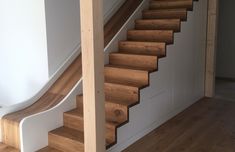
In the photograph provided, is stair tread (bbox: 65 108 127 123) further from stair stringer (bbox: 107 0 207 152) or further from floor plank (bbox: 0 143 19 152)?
floor plank (bbox: 0 143 19 152)

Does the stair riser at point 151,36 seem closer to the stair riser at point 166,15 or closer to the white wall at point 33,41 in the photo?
the stair riser at point 166,15

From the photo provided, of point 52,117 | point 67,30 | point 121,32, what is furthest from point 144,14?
point 52,117

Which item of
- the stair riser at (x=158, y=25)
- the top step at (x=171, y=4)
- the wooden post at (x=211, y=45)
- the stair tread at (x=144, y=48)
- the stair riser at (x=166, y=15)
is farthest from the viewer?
the wooden post at (x=211, y=45)

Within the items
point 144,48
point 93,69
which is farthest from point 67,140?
point 144,48

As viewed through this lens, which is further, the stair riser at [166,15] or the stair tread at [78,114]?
Answer: the stair riser at [166,15]

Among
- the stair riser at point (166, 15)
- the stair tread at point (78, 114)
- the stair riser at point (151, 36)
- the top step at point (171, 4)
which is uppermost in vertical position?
the top step at point (171, 4)

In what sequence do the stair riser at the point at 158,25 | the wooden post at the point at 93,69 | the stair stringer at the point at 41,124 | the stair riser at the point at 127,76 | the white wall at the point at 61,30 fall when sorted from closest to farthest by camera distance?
the wooden post at the point at 93,69 → the stair stringer at the point at 41,124 → the stair riser at the point at 127,76 → the white wall at the point at 61,30 → the stair riser at the point at 158,25

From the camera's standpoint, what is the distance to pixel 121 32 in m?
4.07

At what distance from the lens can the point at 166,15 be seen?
427 centimetres

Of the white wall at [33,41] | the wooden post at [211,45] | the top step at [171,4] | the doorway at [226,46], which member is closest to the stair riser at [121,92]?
the white wall at [33,41]

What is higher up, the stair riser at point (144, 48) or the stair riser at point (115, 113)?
the stair riser at point (144, 48)

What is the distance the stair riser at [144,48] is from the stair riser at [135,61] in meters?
0.16

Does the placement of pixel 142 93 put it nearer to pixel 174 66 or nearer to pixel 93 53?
pixel 174 66

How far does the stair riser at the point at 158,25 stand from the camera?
156 inches
